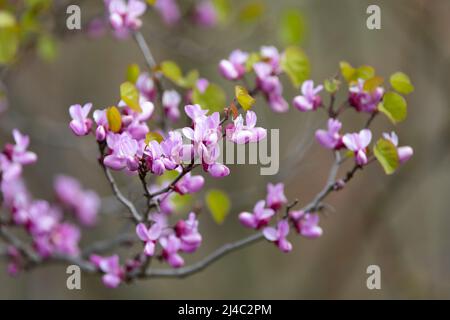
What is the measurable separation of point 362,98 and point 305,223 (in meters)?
0.29

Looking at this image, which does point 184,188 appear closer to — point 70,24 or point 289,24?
point 70,24

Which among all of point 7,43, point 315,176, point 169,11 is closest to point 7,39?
point 7,43

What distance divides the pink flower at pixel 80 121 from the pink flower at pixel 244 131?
292 mm

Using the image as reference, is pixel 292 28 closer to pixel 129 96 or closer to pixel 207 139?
Answer: pixel 129 96

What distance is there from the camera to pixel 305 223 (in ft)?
4.18

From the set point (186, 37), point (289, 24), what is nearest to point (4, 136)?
point (186, 37)

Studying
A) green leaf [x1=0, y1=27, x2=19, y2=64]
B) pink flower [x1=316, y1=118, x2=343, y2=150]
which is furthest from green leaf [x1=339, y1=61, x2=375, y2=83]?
green leaf [x1=0, y1=27, x2=19, y2=64]

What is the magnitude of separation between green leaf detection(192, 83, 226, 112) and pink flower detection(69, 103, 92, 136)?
277mm

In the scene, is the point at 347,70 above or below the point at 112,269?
above

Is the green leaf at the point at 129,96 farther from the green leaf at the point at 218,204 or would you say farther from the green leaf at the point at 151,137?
the green leaf at the point at 218,204

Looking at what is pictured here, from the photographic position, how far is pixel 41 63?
11.4 feet

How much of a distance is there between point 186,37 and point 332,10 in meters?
0.84

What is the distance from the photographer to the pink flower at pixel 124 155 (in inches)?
40.2
